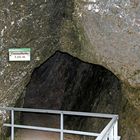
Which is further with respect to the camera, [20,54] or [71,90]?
[71,90]

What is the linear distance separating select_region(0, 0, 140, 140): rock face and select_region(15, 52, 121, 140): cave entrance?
2.58 ft

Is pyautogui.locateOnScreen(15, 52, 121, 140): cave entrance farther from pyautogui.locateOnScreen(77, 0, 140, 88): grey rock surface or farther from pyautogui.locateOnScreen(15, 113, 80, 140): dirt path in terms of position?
pyautogui.locateOnScreen(77, 0, 140, 88): grey rock surface

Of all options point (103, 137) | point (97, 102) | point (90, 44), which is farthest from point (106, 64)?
point (97, 102)

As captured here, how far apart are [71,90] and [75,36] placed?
2.74 meters

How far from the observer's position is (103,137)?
99.0 inches

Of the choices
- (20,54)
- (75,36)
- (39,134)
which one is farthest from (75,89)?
(20,54)

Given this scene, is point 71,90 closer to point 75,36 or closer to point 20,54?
point 75,36

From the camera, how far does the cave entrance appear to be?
5.73 metres

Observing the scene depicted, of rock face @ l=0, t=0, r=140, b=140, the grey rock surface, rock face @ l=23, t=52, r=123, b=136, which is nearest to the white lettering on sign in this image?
rock face @ l=0, t=0, r=140, b=140

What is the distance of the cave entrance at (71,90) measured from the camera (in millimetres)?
5727

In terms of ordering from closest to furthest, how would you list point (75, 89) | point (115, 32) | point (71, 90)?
point (115, 32), point (75, 89), point (71, 90)

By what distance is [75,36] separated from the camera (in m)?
4.55

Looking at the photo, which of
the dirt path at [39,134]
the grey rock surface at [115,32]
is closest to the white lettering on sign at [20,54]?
the grey rock surface at [115,32]

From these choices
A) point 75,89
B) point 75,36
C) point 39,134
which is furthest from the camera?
point 75,89
